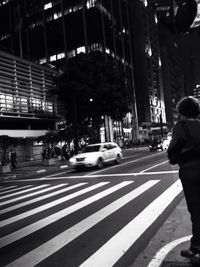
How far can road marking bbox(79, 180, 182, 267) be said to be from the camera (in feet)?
13.7

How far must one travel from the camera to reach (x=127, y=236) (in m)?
5.16

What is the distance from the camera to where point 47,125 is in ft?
129

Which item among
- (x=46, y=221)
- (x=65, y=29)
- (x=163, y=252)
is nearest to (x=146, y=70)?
(x=65, y=29)

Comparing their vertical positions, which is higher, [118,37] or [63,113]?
[118,37]

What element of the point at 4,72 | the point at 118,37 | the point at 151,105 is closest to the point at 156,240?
the point at 4,72

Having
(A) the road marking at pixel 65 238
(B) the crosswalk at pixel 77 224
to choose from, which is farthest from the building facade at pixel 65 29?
(A) the road marking at pixel 65 238

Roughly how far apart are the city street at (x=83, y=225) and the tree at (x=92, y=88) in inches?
1003

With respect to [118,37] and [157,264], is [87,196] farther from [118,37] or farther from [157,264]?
[118,37]

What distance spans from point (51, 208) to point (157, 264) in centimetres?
458

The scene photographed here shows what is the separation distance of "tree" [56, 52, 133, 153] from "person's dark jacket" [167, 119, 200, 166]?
3097cm

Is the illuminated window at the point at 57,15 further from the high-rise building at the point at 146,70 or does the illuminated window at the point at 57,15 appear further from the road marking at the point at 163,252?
the road marking at the point at 163,252

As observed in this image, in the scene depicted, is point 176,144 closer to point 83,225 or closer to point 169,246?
point 169,246

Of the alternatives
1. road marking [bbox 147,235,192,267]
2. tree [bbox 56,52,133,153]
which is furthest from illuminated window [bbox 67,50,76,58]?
road marking [bbox 147,235,192,267]

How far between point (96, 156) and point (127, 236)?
14.1 m
